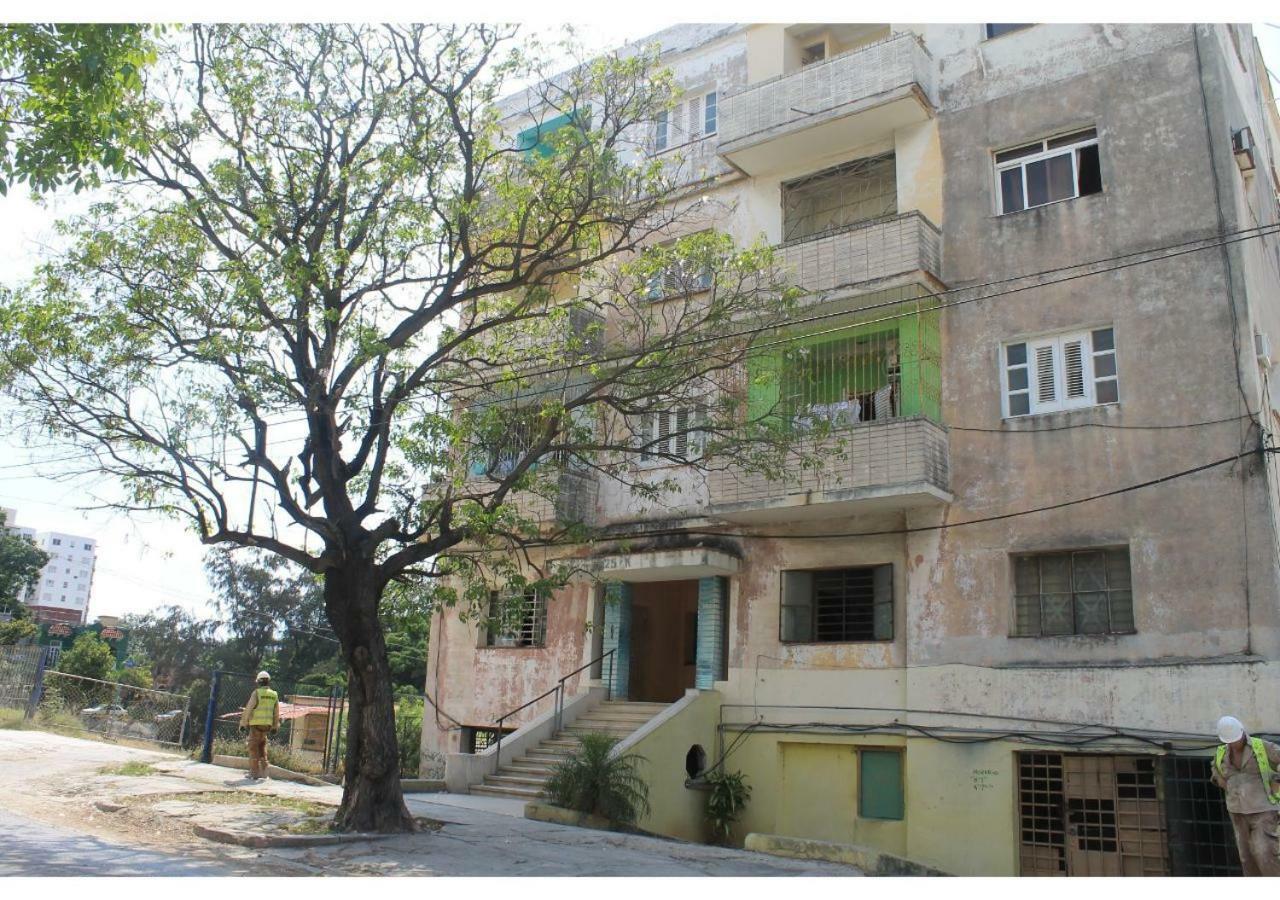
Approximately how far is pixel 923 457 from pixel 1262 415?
4307 mm

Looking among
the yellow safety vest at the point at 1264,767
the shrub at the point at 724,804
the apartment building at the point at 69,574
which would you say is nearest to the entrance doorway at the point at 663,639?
the shrub at the point at 724,804

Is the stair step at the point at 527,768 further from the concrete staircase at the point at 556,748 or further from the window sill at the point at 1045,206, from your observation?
the window sill at the point at 1045,206

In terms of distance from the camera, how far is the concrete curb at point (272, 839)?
416 inches

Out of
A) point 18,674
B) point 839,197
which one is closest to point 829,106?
point 839,197

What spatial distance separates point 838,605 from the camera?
16781 mm

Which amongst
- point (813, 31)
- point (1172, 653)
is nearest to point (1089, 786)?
point (1172, 653)

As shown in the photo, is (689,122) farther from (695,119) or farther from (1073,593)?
(1073,593)

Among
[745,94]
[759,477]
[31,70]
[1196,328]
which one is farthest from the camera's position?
[745,94]

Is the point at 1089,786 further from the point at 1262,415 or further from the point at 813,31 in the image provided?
the point at 813,31

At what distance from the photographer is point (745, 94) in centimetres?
1850

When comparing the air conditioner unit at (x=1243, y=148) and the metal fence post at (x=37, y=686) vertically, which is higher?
the air conditioner unit at (x=1243, y=148)

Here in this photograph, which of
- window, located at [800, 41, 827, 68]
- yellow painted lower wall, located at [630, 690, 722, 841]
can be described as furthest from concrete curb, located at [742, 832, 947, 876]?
window, located at [800, 41, 827, 68]

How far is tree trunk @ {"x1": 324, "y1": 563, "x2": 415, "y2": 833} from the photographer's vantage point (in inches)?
468

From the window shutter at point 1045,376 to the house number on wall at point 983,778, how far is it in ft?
17.3
